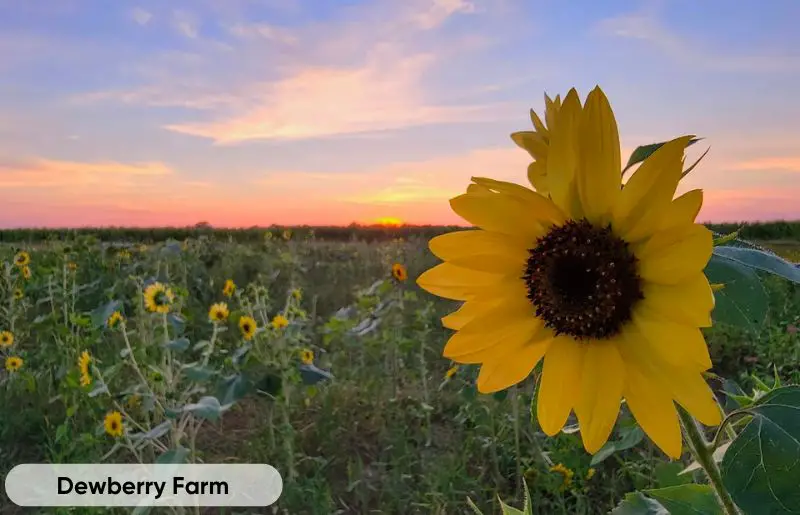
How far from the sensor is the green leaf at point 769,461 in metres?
0.36

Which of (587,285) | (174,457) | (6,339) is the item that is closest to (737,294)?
Result: (587,285)

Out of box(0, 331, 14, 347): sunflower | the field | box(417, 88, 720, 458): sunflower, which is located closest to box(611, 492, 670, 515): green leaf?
box(417, 88, 720, 458): sunflower

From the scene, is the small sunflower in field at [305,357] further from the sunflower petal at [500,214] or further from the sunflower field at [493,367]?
the sunflower petal at [500,214]

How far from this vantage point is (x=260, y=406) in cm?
299

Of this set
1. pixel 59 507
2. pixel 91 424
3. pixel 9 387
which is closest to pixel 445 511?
pixel 59 507

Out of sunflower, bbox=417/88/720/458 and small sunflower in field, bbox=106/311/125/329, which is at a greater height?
sunflower, bbox=417/88/720/458

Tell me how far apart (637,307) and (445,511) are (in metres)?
1.68

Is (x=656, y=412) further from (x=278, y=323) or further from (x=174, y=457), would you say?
(x=278, y=323)

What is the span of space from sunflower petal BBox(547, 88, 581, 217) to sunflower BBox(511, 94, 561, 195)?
0.05 feet

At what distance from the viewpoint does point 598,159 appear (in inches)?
18.3

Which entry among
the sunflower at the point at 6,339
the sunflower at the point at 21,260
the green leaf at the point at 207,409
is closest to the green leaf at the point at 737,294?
the green leaf at the point at 207,409

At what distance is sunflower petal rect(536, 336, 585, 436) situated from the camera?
488mm

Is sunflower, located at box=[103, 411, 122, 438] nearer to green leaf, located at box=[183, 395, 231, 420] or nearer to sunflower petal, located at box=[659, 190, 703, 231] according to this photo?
green leaf, located at box=[183, 395, 231, 420]

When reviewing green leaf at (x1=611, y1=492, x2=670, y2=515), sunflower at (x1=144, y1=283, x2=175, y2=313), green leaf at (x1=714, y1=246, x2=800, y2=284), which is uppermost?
green leaf at (x1=714, y1=246, x2=800, y2=284)
